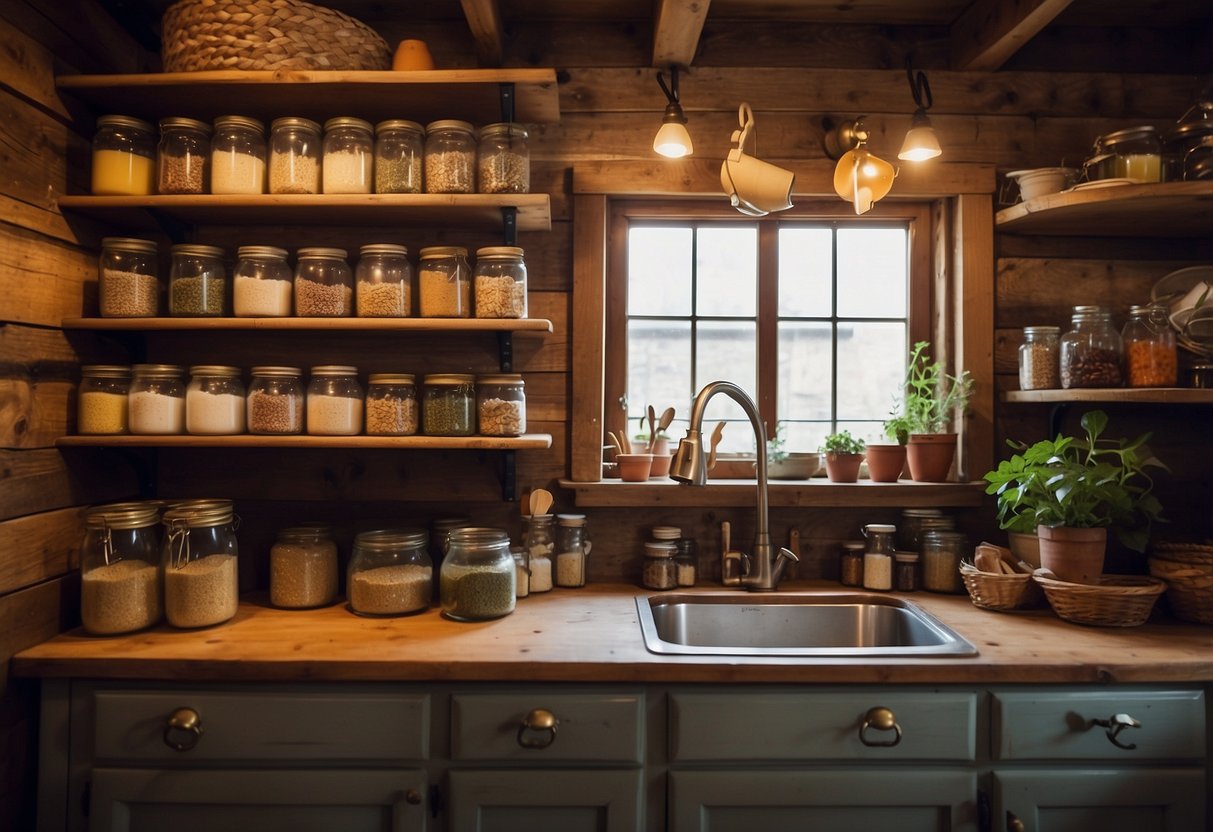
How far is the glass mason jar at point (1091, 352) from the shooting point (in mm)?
1711

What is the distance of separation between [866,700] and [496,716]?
694mm

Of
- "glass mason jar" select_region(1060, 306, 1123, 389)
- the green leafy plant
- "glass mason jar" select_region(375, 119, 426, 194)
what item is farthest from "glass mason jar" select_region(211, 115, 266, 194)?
"glass mason jar" select_region(1060, 306, 1123, 389)

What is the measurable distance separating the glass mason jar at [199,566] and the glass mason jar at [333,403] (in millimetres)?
269

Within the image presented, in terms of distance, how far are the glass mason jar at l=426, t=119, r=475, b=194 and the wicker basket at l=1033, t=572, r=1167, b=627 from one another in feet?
5.33

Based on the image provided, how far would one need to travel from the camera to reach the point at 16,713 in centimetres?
140

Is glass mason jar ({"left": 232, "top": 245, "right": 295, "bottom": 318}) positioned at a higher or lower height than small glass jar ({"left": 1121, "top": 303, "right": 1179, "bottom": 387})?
higher

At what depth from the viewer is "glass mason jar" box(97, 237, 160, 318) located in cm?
162

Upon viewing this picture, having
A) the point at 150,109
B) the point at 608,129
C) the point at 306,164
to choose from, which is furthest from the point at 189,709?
the point at 608,129

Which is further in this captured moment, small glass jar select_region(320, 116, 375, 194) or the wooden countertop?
small glass jar select_region(320, 116, 375, 194)

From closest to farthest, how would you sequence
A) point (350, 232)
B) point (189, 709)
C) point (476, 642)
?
point (189, 709) → point (476, 642) → point (350, 232)

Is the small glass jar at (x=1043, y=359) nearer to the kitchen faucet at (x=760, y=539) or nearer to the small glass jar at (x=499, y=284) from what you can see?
the kitchen faucet at (x=760, y=539)

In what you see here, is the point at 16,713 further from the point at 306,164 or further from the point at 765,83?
the point at 765,83

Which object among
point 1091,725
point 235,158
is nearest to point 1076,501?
point 1091,725

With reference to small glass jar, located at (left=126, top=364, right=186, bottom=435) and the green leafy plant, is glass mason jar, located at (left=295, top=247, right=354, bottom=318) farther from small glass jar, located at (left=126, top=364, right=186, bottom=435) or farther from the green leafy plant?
the green leafy plant
